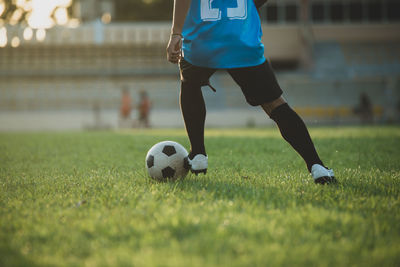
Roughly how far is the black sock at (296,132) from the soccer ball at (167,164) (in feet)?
2.56

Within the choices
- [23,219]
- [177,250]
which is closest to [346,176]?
[177,250]

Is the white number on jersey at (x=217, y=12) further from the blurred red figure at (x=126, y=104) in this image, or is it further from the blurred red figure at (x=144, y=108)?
the blurred red figure at (x=126, y=104)

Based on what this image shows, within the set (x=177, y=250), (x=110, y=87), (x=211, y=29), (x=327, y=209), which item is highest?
(x=211, y=29)

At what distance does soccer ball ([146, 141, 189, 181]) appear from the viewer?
295cm

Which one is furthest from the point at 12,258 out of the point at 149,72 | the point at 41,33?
the point at 41,33

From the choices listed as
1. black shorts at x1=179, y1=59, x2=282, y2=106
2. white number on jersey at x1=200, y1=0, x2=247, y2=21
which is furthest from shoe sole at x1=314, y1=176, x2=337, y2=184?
white number on jersey at x1=200, y1=0, x2=247, y2=21

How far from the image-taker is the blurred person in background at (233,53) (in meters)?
2.70

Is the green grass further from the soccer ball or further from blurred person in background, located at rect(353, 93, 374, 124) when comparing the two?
blurred person in background, located at rect(353, 93, 374, 124)

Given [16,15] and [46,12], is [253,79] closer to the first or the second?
[16,15]

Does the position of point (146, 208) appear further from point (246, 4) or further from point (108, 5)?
point (108, 5)

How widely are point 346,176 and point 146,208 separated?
6.00 ft

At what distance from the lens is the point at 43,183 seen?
123 inches

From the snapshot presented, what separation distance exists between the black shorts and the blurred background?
19.1m

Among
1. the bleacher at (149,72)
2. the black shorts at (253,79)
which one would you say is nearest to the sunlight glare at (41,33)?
the bleacher at (149,72)
